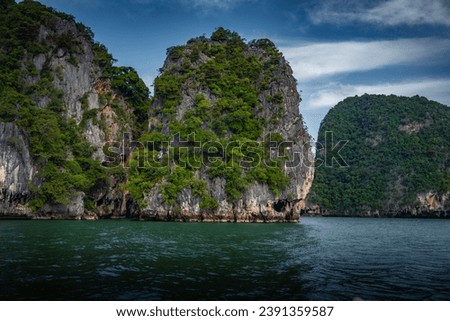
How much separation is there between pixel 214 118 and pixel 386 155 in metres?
58.2

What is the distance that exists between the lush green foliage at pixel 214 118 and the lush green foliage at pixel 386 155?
146 feet

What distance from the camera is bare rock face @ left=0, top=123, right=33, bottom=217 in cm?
3434

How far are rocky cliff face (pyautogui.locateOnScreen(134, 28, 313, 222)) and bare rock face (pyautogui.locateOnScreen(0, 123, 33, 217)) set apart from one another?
11.3 meters

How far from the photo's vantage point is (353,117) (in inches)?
4038

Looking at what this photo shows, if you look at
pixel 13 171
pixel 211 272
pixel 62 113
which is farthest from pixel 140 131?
pixel 211 272

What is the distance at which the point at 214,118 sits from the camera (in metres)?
44.1

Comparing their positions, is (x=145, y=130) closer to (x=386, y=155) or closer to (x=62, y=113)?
(x=62, y=113)

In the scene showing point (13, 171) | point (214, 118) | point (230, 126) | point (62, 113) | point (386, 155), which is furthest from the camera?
point (386, 155)

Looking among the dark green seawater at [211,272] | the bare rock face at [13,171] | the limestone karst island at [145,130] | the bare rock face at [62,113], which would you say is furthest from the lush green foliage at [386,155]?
the dark green seawater at [211,272]

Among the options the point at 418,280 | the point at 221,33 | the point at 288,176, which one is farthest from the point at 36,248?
the point at 221,33

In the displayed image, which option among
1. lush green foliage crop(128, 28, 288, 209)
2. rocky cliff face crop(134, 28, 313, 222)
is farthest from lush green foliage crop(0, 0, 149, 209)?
rocky cliff face crop(134, 28, 313, 222)

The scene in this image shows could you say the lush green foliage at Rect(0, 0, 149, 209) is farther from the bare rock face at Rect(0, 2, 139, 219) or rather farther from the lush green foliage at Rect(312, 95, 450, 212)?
the lush green foliage at Rect(312, 95, 450, 212)

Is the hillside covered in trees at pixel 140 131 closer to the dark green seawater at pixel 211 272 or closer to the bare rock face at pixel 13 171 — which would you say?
the bare rock face at pixel 13 171

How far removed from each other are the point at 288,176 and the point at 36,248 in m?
32.5
